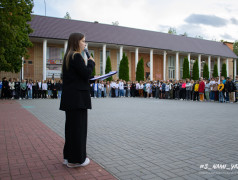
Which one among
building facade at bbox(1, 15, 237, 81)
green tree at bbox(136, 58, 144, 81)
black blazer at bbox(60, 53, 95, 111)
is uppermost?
building facade at bbox(1, 15, 237, 81)

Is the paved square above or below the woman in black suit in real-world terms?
below

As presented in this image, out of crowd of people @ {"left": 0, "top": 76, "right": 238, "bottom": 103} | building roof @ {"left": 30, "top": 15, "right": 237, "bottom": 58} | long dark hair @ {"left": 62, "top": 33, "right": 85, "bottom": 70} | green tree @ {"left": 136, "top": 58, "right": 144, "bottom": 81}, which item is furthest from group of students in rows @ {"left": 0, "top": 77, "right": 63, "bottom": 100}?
long dark hair @ {"left": 62, "top": 33, "right": 85, "bottom": 70}

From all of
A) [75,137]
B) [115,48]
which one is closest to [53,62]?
[115,48]

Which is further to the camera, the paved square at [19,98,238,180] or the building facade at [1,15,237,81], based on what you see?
the building facade at [1,15,237,81]

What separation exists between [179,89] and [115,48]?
2482 cm

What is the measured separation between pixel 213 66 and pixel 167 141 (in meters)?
57.2

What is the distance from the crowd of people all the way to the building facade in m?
11.1

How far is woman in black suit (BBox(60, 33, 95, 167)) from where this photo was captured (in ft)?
11.8

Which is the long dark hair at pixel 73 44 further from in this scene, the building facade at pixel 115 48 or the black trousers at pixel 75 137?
the building facade at pixel 115 48

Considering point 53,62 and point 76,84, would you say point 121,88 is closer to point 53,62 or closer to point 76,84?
point 53,62

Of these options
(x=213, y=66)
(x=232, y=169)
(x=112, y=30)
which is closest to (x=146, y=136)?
(x=232, y=169)

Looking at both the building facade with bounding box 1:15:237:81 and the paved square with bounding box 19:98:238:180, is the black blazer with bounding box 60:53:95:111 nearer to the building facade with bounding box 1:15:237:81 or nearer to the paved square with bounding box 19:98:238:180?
the paved square with bounding box 19:98:238:180

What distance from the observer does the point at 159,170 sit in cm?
353

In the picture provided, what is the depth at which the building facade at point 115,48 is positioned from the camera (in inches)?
1423
